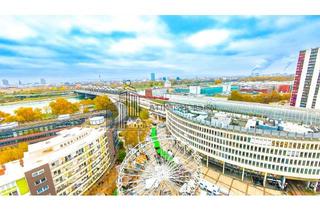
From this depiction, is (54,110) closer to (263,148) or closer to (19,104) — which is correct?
(19,104)

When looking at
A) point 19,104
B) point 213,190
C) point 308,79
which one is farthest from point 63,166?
point 308,79

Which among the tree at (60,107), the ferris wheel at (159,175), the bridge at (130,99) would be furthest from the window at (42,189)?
the tree at (60,107)

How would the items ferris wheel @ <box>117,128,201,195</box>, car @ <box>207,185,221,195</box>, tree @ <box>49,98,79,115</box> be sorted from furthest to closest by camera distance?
tree @ <box>49,98,79,115</box> → car @ <box>207,185,221,195</box> → ferris wheel @ <box>117,128,201,195</box>

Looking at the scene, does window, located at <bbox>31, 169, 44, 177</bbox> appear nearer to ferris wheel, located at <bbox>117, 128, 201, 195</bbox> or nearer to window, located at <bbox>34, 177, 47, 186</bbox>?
window, located at <bbox>34, 177, 47, 186</bbox>

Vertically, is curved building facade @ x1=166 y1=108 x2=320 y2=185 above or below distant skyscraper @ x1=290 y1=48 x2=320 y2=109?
below

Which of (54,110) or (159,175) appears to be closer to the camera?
(159,175)

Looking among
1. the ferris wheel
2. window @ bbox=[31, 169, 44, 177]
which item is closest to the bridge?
the ferris wheel

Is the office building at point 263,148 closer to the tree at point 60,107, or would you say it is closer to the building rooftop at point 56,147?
the building rooftop at point 56,147
